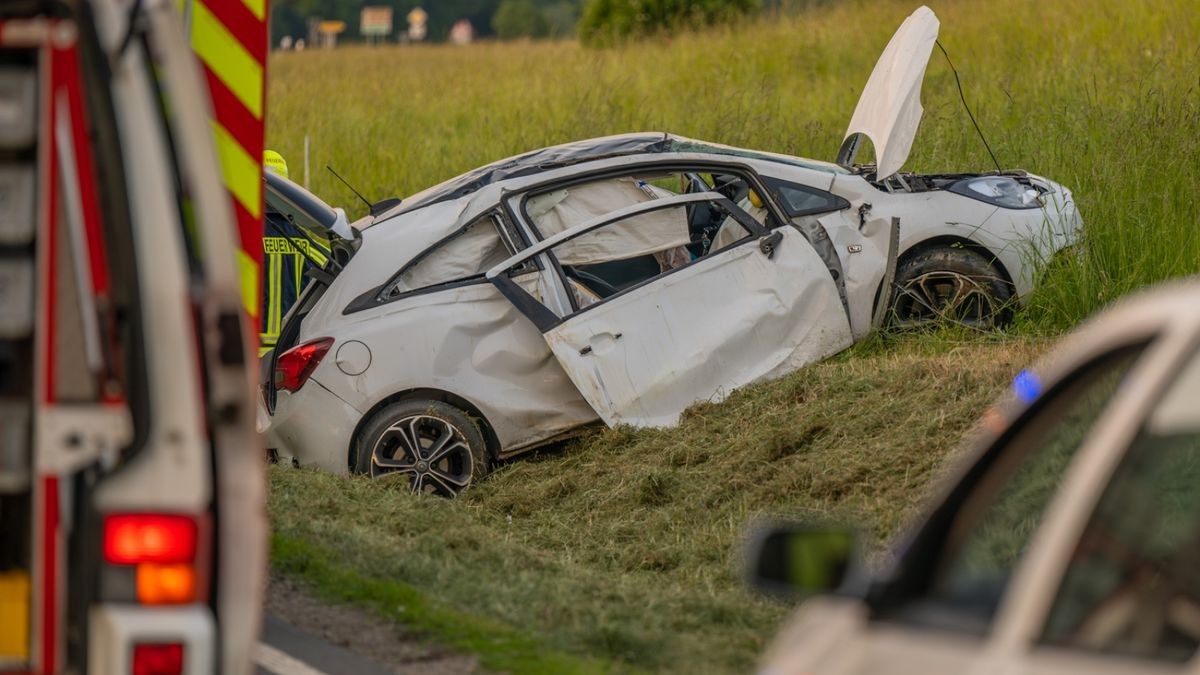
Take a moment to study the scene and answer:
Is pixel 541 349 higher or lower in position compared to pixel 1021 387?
lower

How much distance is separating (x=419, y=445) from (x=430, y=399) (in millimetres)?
248

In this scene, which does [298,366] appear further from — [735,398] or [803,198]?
[803,198]

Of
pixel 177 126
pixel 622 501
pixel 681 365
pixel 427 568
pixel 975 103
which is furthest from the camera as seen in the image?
pixel 975 103

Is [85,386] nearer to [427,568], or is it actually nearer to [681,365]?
[427,568]

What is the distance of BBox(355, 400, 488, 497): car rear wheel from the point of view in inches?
367

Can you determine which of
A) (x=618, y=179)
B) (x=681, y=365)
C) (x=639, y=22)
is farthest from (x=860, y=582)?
(x=639, y=22)

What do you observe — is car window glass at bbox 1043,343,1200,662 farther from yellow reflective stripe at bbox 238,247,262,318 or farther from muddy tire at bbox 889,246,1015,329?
muddy tire at bbox 889,246,1015,329

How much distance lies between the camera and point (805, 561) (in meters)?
3.03

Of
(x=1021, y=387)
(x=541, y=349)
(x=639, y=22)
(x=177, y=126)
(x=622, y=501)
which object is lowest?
(x=622, y=501)

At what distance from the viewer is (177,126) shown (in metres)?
3.44

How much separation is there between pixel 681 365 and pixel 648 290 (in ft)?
1.40

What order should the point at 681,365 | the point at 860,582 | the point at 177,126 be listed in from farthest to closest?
the point at 681,365 → the point at 177,126 → the point at 860,582

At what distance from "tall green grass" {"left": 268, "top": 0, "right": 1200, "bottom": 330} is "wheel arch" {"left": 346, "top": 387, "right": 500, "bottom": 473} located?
3.21 m

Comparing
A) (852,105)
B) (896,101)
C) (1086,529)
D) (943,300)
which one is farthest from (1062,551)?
(852,105)
